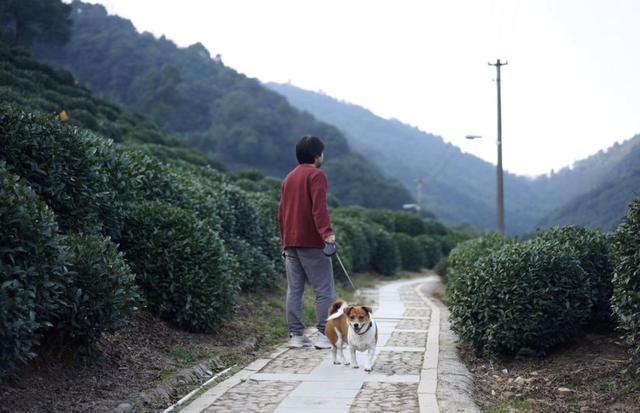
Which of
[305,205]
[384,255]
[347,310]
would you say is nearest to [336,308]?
[347,310]

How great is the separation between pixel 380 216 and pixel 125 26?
4912cm

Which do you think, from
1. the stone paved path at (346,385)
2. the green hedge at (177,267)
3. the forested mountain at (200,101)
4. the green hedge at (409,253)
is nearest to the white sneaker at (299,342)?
the stone paved path at (346,385)

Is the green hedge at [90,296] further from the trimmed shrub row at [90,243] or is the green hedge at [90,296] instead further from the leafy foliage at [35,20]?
the leafy foliage at [35,20]

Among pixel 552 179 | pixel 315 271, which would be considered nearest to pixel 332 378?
pixel 315 271

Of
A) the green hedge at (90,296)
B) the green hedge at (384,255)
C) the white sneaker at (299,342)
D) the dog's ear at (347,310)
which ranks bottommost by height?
the green hedge at (384,255)

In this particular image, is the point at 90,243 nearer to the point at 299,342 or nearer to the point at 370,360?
the point at 370,360

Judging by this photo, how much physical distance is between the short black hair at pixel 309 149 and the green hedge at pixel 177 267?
5.47ft

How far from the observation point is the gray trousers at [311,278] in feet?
26.3

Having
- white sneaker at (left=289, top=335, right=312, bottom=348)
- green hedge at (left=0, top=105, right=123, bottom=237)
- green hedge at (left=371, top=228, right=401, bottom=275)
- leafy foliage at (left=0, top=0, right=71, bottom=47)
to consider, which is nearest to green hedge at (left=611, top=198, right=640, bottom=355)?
white sneaker at (left=289, top=335, right=312, bottom=348)

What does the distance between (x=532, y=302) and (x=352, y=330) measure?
6.41ft

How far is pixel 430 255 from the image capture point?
48281 millimetres

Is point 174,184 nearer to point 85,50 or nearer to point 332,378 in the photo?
point 332,378

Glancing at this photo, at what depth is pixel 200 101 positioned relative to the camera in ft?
268

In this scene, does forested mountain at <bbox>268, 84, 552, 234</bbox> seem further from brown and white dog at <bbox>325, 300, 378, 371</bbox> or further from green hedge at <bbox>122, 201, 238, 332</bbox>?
brown and white dog at <bbox>325, 300, 378, 371</bbox>
